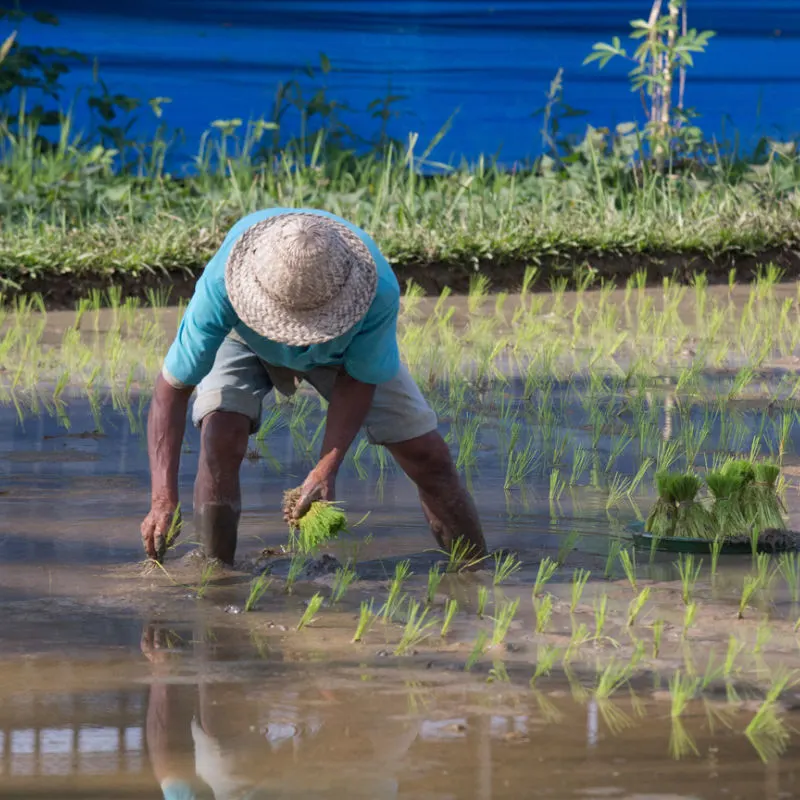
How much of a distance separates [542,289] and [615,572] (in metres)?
4.70

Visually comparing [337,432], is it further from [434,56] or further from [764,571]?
[434,56]

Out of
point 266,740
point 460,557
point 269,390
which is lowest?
point 266,740

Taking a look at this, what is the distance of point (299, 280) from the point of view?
307cm

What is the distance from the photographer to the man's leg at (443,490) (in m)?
3.77

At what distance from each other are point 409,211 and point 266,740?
612 cm

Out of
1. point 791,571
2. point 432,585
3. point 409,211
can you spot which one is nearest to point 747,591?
point 791,571

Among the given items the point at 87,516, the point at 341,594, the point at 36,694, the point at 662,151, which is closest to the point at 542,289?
the point at 662,151

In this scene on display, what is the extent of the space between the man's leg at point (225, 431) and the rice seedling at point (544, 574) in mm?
A: 742

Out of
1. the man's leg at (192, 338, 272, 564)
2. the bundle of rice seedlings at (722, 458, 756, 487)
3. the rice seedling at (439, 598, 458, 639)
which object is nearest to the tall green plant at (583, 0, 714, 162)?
the bundle of rice seedlings at (722, 458, 756, 487)

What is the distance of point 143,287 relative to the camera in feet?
25.5

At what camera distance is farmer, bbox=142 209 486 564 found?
3.13 m

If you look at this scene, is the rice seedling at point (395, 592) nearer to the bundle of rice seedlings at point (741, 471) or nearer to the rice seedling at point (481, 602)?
the rice seedling at point (481, 602)

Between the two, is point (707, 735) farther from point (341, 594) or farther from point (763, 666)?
point (341, 594)

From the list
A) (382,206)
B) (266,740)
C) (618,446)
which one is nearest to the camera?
(266,740)
